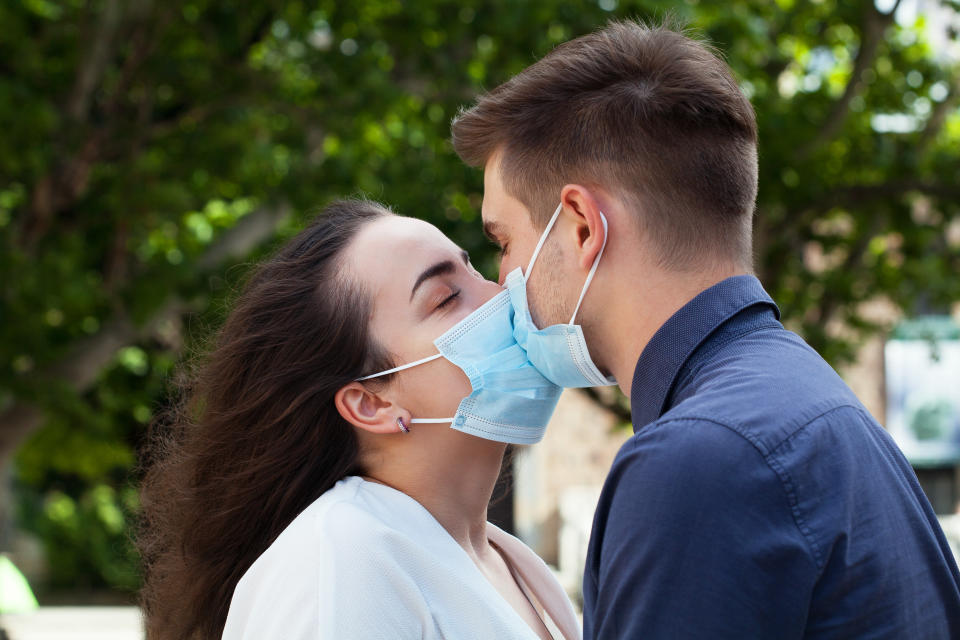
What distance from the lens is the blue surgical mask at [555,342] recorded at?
2139 mm

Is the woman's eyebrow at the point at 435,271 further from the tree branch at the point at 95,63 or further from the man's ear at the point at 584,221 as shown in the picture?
the tree branch at the point at 95,63

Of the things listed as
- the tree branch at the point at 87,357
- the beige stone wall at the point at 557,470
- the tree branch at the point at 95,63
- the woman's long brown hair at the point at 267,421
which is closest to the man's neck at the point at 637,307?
the woman's long brown hair at the point at 267,421

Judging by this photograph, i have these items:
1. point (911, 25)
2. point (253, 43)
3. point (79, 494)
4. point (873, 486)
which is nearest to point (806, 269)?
point (911, 25)

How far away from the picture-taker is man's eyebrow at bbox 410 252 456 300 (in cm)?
250

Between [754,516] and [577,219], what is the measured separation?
829 mm

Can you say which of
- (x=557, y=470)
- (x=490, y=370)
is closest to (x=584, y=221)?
(x=490, y=370)

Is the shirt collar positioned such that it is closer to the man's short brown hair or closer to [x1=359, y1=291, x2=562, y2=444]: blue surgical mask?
the man's short brown hair

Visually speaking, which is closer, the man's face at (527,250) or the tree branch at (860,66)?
the man's face at (527,250)

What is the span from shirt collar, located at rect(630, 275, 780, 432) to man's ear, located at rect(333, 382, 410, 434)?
0.72 metres

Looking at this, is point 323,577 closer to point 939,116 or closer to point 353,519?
point 353,519

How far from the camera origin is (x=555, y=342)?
221 centimetres

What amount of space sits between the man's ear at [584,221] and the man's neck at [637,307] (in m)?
0.07

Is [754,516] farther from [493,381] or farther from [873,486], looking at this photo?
[493,381]

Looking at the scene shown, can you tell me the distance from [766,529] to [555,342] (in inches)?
33.7
